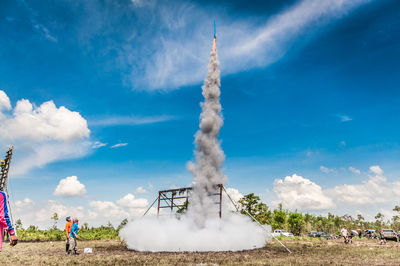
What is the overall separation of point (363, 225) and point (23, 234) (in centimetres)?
9583

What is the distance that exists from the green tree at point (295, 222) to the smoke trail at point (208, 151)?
47.1 meters

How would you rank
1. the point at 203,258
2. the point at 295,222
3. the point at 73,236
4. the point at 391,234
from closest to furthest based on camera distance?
1. the point at 203,258
2. the point at 73,236
3. the point at 391,234
4. the point at 295,222

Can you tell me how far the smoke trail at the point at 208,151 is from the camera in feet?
94.0

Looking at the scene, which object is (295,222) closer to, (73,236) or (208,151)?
(208,151)

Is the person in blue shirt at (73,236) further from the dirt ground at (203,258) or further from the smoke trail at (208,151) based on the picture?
the smoke trail at (208,151)

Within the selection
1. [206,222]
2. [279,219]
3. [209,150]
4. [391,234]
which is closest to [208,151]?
[209,150]

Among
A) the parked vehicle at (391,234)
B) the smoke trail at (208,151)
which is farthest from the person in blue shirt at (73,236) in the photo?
the parked vehicle at (391,234)

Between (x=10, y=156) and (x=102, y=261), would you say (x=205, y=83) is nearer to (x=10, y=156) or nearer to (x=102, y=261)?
(x=102, y=261)

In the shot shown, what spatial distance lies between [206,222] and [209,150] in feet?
22.0

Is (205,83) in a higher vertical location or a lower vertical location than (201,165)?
higher

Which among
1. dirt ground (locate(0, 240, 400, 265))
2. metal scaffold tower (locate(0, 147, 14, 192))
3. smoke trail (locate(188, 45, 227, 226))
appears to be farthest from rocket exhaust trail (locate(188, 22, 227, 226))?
metal scaffold tower (locate(0, 147, 14, 192))

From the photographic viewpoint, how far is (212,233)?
84.4ft

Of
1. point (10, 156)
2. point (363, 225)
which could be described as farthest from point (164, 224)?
point (363, 225)

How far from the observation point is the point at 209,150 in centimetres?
2922
